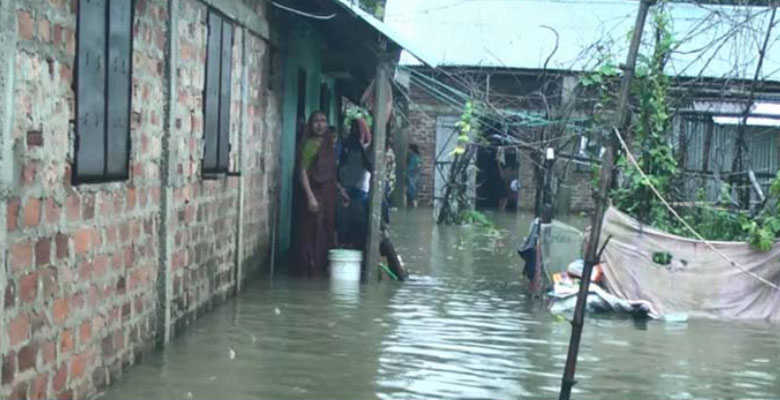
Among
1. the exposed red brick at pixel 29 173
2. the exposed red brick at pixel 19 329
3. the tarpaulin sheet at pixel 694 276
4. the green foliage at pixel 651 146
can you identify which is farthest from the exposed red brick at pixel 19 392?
the green foliage at pixel 651 146

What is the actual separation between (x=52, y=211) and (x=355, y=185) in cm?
834

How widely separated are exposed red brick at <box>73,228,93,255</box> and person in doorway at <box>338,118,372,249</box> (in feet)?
22.6

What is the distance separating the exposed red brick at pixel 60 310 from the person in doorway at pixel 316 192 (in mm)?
6820

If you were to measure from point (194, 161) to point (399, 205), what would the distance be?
57.1 feet

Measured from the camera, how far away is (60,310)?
210 inches

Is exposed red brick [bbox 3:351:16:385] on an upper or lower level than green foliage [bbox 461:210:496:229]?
upper

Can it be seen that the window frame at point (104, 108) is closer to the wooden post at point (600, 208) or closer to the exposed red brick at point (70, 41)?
the exposed red brick at point (70, 41)

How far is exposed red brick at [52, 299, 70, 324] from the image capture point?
5258 mm

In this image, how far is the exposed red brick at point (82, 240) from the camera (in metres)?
5.56

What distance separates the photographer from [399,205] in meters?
25.7

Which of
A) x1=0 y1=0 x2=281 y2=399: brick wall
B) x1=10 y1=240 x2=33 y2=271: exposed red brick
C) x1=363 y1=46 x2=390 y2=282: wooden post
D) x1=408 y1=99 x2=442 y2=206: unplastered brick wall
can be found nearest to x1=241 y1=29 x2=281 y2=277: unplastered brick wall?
x1=0 y1=0 x2=281 y2=399: brick wall

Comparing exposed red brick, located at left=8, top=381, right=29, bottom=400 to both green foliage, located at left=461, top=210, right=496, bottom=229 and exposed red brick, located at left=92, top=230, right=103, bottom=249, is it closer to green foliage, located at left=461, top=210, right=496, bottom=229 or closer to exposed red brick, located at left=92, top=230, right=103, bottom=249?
exposed red brick, located at left=92, top=230, right=103, bottom=249

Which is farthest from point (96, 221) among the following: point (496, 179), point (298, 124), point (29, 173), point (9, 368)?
point (496, 179)

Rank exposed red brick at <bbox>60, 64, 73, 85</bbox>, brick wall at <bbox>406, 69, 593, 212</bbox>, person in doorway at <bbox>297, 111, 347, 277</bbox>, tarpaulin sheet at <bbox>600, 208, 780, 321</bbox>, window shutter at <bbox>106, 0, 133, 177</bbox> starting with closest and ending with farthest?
exposed red brick at <bbox>60, 64, 73, 85</bbox> → window shutter at <bbox>106, 0, 133, 177</bbox> → tarpaulin sheet at <bbox>600, 208, 780, 321</bbox> → person in doorway at <bbox>297, 111, 347, 277</bbox> → brick wall at <bbox>406, 69, 593, 212</bbox>
